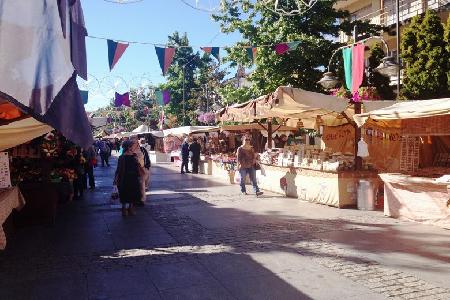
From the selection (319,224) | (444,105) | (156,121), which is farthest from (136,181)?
(156,121)

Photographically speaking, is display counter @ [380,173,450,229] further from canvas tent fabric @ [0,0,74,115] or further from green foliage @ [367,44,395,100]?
green foliage @ [367,44,395,100]

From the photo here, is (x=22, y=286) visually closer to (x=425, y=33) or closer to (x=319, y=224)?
(x=319, y=224)

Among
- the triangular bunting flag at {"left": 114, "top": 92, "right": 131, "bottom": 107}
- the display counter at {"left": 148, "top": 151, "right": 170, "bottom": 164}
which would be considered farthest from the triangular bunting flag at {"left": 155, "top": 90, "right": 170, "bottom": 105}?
the display counter at {"left": 148, "top": 151, "right": 170, "bottom": 164}

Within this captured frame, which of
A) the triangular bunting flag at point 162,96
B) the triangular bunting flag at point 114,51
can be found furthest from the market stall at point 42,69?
the triangular bunting flag at point 162,96

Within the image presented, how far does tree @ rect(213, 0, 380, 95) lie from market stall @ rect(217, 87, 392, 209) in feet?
11.6

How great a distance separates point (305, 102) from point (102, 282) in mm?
6418

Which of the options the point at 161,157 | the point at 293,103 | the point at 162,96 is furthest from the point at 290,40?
the point at 161,157

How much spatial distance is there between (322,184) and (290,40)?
7.71 m

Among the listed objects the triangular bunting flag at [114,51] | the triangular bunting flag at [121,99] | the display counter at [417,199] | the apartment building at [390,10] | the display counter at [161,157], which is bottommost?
the display counter at [417,199]

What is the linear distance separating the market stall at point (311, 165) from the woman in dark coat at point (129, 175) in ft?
11.7

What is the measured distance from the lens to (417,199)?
789 centimetres

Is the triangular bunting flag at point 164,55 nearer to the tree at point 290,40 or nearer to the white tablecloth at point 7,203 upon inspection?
the tree at point 290,40

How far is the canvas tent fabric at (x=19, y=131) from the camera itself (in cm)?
651

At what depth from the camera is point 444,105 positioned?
715 centimetres
